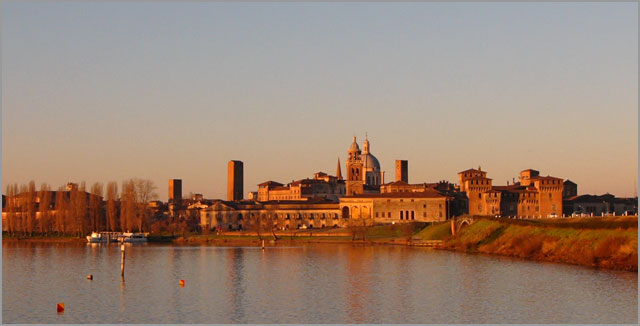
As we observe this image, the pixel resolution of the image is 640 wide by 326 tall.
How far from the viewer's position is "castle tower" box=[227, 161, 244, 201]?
179 meters

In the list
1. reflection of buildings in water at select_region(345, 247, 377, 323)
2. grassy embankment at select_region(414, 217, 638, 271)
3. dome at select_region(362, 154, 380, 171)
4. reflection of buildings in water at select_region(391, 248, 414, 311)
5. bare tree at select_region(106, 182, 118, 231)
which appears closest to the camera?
reflection of buildings in water at select_region(345, 247, 377, 323)

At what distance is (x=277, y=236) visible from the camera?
11381 centimetres

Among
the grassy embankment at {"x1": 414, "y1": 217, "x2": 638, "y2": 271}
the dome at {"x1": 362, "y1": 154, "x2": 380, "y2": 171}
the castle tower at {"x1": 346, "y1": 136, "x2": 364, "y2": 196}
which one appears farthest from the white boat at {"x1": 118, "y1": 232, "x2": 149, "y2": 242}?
the dome at {"x1": 362, "y1": 154, "x2": 380, "y2": 171}

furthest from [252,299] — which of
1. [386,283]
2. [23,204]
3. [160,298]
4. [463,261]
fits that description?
[23,204]

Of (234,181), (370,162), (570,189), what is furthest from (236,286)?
(370,162)

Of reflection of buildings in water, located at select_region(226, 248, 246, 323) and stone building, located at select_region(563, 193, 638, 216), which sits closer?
reflection of buildings in water, located at select_region(226, 248, 246, 323)

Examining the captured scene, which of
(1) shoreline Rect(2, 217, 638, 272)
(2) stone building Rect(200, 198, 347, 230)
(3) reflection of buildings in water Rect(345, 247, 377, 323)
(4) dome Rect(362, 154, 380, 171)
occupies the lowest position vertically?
(3) reflection of buildings in water Rect(345, 247, 377, 323)

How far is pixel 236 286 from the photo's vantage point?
49.2m

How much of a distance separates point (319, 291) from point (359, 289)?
2.00 meters

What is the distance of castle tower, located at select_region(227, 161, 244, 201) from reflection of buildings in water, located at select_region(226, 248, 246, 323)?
335 ft

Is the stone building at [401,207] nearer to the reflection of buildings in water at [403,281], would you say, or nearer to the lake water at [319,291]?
the reflection of buildings in water at [403,281]

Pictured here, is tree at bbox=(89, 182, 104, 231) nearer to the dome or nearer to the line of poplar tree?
the line of poplar tree

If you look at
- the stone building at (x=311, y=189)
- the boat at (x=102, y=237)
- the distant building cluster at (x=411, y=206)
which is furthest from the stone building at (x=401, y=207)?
the boat at (x=102, y=237)

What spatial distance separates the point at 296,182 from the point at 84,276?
123 m
